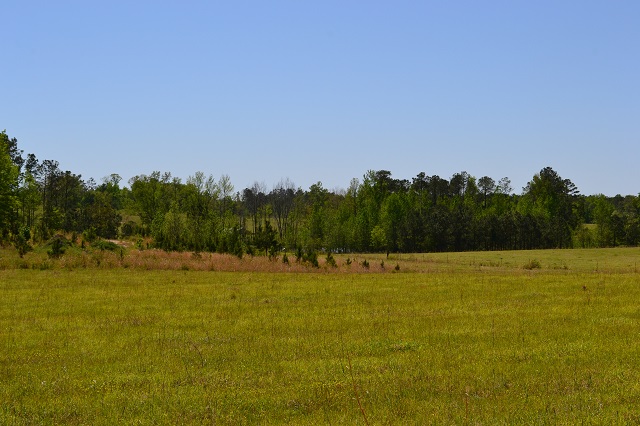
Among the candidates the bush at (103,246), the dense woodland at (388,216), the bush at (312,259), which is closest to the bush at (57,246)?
the bush at (103,246)

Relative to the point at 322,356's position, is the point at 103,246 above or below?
above

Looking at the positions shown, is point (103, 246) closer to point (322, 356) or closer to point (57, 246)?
point (57, 246)

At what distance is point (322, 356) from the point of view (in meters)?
14.2

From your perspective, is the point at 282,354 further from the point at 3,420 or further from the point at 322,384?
the point at 3,420

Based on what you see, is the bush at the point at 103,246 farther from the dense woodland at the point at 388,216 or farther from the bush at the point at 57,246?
the dense woodland at the point at 388,216

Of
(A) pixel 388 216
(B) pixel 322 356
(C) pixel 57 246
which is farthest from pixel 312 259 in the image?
(A) pixel 388 216

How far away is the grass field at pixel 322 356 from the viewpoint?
10.0 m

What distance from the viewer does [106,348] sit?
50.5 ft

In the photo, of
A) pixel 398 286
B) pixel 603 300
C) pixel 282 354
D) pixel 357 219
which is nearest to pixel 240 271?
pixel 398 286

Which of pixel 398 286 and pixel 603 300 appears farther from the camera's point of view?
pixel 398 286

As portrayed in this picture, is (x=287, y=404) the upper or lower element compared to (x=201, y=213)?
lower

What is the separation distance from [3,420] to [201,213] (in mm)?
72024

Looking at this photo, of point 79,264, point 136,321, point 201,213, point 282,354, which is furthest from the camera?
point 201,213

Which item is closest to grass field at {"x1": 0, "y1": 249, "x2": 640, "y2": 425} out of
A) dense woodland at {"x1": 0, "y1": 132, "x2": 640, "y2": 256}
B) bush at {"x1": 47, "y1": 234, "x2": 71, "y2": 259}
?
bush at {"x1": 47, "y1": 234, "x2": 71, "y2": 259}
